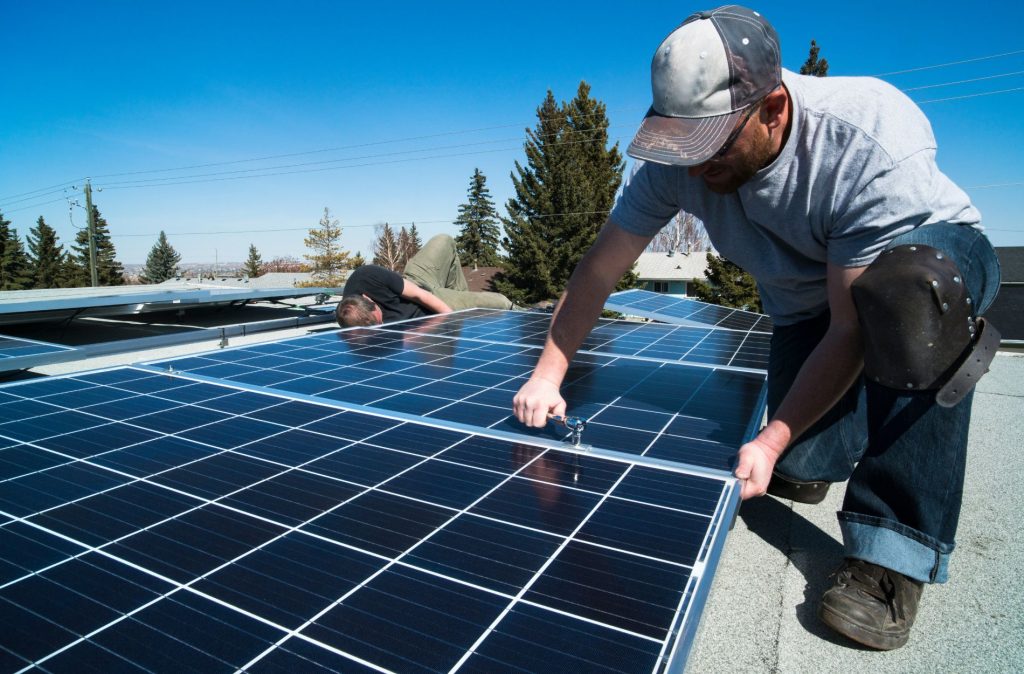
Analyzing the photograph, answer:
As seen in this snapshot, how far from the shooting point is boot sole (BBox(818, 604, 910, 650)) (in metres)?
2.06

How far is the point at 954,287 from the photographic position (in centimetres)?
204

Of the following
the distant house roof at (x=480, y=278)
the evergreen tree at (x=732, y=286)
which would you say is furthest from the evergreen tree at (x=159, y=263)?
the evergreen tree at (x=732, y=286)

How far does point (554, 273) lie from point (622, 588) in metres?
36.9

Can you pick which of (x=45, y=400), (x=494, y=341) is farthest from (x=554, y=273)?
(x=45, y=400)

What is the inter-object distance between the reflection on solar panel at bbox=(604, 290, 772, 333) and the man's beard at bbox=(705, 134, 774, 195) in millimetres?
4797

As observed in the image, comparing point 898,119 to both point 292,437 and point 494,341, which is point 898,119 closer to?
point 292,437

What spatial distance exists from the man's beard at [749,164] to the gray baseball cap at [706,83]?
213 mm

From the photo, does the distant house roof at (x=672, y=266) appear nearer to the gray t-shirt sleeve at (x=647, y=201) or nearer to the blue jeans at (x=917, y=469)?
the gray t-shirt sleeve at (x=647, y=201)

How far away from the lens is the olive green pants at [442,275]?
980 centimetres

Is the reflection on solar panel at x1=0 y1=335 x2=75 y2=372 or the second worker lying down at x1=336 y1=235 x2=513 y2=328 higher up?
the second worker lying down at x1=336 y1=235 x2=513 y2=328

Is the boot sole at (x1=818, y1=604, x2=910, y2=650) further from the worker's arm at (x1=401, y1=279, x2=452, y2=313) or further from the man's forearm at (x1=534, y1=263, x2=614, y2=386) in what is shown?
the worker's arm at (x1=401, y1=279, x2=452, y2=313)

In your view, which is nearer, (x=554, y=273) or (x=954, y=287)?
(x=954, y=287)

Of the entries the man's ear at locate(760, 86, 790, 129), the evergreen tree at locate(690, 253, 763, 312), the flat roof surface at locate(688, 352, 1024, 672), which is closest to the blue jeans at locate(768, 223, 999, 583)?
the flat roof surface at locate(688, 352, 1024, 672)

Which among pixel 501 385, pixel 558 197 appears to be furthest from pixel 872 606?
pixel 558 197
